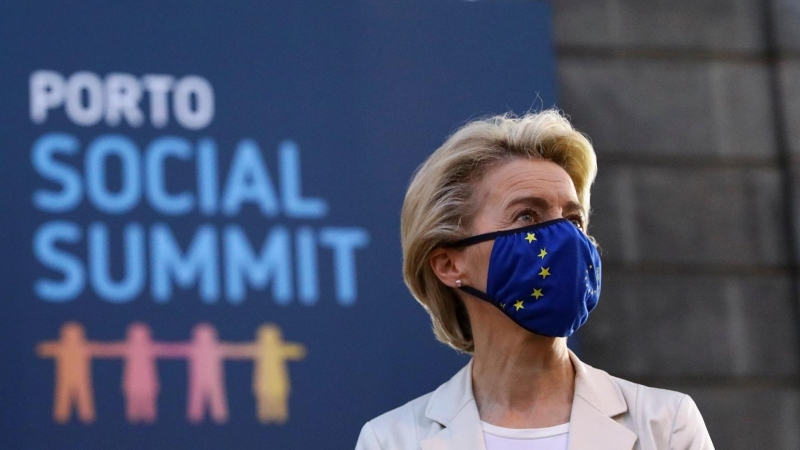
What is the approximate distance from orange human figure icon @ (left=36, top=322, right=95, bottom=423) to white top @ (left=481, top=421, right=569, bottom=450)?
227 cm

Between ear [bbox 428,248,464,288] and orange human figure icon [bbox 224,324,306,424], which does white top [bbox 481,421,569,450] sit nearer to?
ear [bbox 428,248,464,288]

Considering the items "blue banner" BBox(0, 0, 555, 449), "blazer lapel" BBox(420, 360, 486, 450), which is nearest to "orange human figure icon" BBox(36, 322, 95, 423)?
"blue banner" BBox(0, 0, 555, 449)

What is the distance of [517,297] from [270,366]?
84.5 inches

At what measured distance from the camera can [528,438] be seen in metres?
2.81

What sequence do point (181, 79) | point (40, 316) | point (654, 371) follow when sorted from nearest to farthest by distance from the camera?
1. point (40, 316)
2. point (181, 79)
3. point (654, 371)

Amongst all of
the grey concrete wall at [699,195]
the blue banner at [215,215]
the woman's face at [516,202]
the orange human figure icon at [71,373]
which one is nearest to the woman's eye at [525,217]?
the woman's face at [516,202]

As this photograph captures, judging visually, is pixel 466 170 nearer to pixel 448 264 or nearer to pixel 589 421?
pixel 448 264

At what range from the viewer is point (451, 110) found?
5.36 meters

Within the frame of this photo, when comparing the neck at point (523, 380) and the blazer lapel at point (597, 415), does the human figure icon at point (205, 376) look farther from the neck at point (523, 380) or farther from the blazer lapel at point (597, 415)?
the blazer lapel at point (597, 415)

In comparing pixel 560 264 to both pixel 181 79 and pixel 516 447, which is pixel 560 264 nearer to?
pixel 516 447

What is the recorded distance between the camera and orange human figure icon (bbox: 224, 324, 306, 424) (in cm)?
486

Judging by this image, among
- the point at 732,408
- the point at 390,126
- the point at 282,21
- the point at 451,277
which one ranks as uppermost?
the point at 282,21

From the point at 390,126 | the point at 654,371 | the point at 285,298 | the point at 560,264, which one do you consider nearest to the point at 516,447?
the point at 560,264

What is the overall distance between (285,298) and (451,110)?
110 cm
